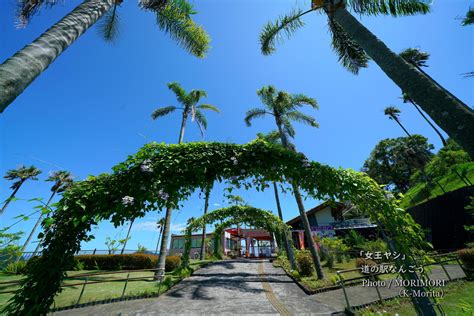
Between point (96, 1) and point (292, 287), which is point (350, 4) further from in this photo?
point (292, 287)

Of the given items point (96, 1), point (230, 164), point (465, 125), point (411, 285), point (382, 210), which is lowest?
point (411, 285)

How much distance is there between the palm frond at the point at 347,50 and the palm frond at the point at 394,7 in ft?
4.77

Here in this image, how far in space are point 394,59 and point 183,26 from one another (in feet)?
18.5

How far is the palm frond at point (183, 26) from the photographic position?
19.4 feet

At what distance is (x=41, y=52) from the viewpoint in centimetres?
264

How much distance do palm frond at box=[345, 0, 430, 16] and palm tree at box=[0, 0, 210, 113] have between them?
4.48 meters

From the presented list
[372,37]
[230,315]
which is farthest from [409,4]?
[230,315]

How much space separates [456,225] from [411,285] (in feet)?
64.7

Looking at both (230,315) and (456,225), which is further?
(456,225)

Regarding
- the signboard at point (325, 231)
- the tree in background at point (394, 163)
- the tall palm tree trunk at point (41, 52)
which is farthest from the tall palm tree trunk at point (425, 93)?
the tree in background at point (394, 163)

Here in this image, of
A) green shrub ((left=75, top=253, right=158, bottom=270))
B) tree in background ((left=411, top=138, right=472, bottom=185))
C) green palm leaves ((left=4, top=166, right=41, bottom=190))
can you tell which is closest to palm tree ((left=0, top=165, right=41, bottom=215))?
green palm leaves ((left=4, top=166, right=41, bottom=190))

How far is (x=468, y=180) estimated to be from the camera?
1680cm

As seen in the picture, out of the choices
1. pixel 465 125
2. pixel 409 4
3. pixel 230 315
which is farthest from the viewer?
pixel 230 315

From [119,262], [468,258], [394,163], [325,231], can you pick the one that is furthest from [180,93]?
[394,163]
